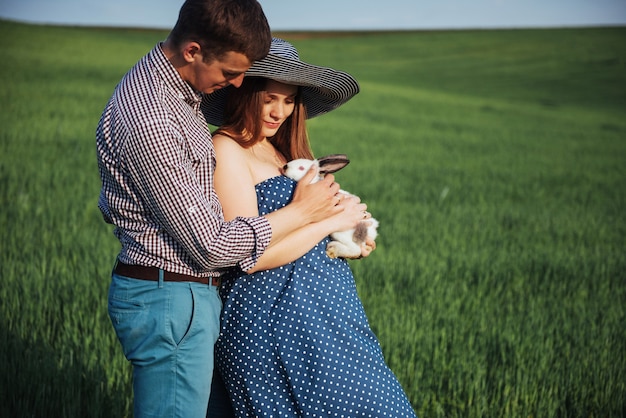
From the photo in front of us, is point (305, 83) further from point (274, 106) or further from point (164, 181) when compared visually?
point (164, 181)

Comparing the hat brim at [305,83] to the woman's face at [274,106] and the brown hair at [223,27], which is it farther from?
the brown hair at [223,27]

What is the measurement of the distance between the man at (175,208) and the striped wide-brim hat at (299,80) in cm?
35

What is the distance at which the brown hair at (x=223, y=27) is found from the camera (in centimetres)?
161

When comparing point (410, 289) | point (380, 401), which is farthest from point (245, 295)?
point (410, 289)

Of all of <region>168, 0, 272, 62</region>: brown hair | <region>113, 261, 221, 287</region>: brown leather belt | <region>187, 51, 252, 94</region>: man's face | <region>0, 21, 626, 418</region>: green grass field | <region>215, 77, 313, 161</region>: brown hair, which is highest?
<region>168, 0, 272, 62</region>: brown hair

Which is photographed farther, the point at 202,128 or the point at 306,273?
the point at 306,273

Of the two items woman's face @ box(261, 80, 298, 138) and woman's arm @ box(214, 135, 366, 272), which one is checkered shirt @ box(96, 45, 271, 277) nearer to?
woman's arm @ box(214, 135, 366, 272)

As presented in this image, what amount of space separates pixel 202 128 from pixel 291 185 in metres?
0.41

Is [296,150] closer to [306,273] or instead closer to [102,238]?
[306,273]

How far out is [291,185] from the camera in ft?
7.10

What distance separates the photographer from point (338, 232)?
217 centimetres

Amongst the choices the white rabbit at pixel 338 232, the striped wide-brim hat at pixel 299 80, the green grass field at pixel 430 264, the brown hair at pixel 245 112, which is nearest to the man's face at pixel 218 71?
the striped wide-brim hat at pixel 299 80

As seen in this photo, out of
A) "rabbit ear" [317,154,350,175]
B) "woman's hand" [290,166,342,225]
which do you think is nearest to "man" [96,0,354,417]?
"woman's hand" [290,166,342,225]

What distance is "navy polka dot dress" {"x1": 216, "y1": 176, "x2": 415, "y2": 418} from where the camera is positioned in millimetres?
2020
